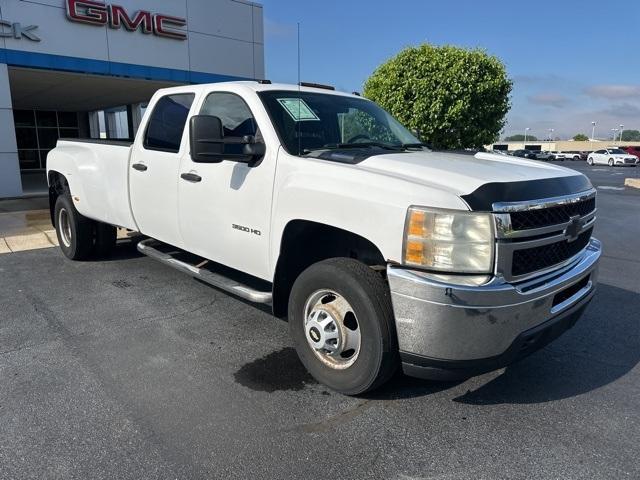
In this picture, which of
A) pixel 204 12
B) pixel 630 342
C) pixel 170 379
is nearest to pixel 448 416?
pixel 170 379

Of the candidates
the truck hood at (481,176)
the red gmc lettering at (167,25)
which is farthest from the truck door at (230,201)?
the red gmc lettering at (167,25)

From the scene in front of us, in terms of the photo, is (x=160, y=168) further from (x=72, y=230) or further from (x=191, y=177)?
(x=72, y=230)

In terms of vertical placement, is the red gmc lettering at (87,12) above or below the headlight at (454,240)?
above

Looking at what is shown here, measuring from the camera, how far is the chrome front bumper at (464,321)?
2.48m

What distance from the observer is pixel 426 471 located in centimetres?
248

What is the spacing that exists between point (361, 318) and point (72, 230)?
4728 millimetres

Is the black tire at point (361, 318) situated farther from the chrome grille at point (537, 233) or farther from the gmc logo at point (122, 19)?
the gmc logo at point (122, 19)

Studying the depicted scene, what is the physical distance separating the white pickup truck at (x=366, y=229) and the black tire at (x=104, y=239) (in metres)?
1.92

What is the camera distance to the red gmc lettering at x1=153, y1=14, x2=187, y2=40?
1540 cm

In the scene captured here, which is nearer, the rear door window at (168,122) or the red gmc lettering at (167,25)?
the rear door window at (168,122)

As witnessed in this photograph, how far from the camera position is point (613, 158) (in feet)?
152

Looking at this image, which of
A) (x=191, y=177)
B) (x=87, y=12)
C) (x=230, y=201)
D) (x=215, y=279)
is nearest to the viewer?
(x=230, y=201)

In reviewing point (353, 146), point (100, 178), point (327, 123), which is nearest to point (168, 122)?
point (100, 178)

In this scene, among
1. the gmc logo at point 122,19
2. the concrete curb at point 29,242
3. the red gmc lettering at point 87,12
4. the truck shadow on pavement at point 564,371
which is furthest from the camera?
the gmc logo at point 122,19
